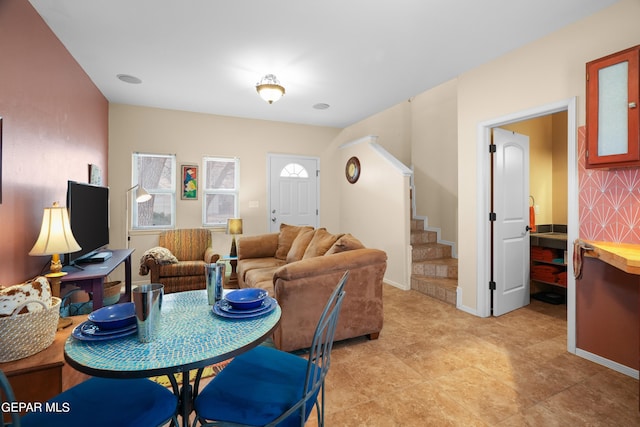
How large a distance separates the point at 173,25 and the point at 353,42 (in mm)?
1550

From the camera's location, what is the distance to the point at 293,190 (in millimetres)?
5688

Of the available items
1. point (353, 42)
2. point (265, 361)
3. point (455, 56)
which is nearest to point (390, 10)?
point (353, 42)

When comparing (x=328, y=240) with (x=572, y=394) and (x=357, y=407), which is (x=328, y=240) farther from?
(x=572, y=394)

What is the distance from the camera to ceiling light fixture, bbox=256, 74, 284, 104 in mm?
3236

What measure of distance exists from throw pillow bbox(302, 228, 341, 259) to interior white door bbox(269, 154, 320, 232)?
7.23 ft

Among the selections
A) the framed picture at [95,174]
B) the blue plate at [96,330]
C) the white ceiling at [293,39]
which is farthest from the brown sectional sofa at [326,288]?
the framed picture at [95,174]

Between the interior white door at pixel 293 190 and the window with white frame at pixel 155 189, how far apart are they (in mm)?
1597

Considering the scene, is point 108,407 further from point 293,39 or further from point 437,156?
point 437,156

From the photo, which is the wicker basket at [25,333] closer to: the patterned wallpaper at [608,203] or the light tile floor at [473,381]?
the light tile floor at [473,381]

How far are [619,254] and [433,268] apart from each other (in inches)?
102

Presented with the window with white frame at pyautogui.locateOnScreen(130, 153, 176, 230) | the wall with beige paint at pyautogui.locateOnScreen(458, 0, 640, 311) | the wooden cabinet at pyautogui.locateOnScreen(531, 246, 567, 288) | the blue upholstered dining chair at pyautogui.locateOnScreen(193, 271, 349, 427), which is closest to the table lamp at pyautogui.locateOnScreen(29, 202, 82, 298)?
the blue upholstered dining chair at pyautogui.locateOnScreen(193, 271, 349, 427)

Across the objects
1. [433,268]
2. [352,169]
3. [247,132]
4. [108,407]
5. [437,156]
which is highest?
[247,132]

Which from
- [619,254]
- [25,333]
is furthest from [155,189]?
[619,254]

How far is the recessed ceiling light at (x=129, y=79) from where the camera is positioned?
3.53 meters
